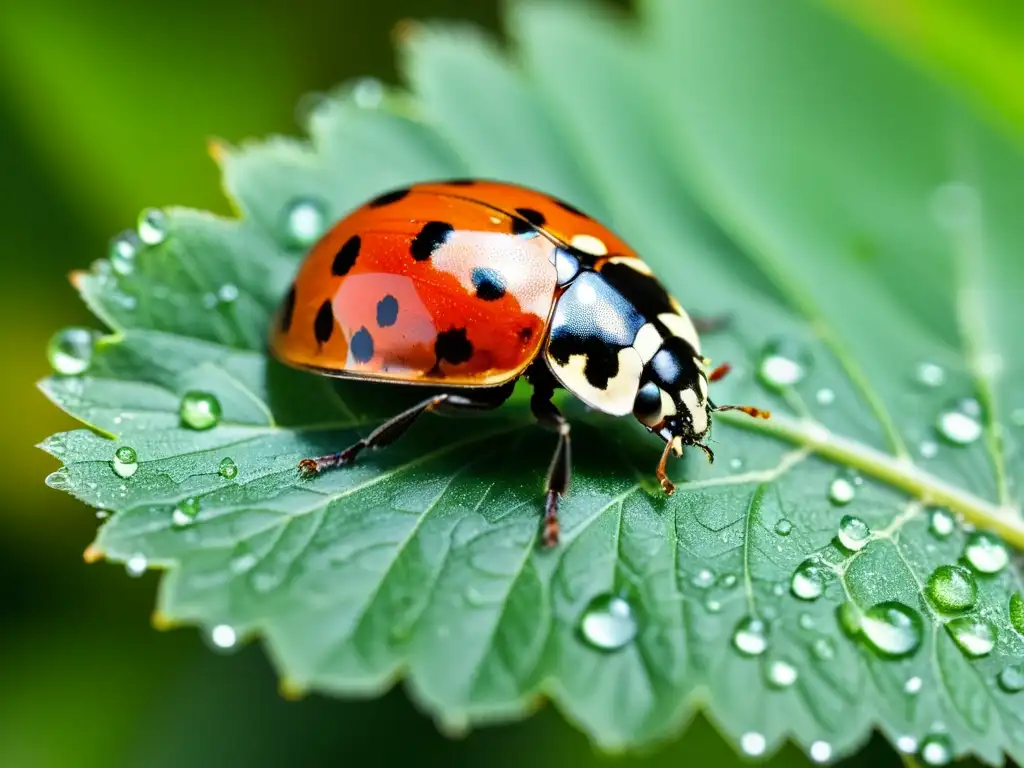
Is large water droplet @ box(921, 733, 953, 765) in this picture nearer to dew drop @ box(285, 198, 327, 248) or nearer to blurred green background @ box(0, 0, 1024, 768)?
blurred green background @ box(0, 0, 1024, 768)

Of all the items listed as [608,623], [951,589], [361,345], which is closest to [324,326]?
[361,345]

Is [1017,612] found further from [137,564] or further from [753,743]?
[137,564]

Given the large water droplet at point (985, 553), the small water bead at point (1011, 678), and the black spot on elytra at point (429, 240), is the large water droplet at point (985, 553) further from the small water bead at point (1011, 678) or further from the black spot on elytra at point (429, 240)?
the black spot on elytra at point (429, 240)

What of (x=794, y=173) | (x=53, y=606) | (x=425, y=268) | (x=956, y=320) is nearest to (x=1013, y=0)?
(x=794, y=173)

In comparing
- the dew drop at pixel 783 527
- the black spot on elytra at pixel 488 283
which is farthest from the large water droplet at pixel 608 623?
the black spot on elytra at pixel 488 283

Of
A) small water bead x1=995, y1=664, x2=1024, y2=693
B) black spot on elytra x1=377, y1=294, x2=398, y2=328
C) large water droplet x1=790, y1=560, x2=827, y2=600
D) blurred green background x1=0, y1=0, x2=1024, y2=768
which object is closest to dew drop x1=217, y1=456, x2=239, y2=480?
black spot on elytra x1=377, y1=294, x2=398, y2=328
